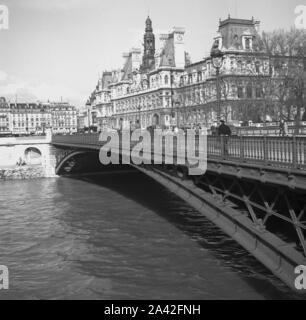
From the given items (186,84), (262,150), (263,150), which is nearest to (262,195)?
(263,150)

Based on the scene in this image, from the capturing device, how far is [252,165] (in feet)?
41.5

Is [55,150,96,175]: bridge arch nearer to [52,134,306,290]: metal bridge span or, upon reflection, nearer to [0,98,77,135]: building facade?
[52,134,306,290]: metal bridge span

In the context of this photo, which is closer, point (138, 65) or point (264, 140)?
point (264, 140)

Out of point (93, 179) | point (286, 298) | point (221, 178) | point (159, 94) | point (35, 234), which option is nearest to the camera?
point (286, 298)

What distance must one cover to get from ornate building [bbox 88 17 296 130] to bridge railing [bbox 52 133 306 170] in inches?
736

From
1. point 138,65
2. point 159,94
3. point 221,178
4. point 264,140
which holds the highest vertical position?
point 138,65

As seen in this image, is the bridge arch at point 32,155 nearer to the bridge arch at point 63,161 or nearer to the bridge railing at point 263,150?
the bridge arch at point 63,161

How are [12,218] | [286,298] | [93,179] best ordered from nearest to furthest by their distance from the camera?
1. [286,298]
2. [12,218]
3. [93,179]

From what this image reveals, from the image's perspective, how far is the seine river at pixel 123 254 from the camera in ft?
49.6

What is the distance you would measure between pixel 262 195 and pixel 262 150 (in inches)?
62.6

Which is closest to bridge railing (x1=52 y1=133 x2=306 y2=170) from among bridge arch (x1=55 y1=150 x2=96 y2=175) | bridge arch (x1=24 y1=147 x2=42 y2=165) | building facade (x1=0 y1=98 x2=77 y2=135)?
bridge arch (x1=55 y1=150 x2=96 y2=175)
